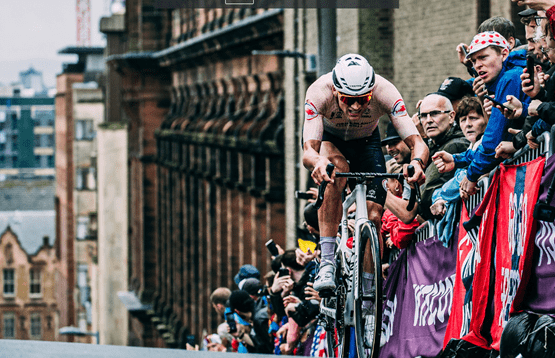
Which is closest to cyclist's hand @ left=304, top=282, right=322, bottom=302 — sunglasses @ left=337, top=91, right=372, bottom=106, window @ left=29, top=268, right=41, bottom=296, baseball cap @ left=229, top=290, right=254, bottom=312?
sunglasses @ left=337, top=91, right=372, bottom=106

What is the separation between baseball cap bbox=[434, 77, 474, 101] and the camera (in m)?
10.8

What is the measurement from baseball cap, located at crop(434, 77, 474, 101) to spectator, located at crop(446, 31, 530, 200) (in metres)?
1.48

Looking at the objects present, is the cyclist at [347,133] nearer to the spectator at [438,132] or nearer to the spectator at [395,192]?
the spectator at [395,192]

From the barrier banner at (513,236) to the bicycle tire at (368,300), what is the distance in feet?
2.99

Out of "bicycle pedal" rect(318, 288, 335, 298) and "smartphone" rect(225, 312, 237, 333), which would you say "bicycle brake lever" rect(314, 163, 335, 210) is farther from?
"smartphone" rect(225, 312, 237, 333)

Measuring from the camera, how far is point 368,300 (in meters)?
8.40

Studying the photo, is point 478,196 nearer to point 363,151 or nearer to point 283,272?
point 363,151

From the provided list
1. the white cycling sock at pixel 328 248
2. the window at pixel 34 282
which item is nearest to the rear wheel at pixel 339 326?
the white cycling sock at pixel 328 248

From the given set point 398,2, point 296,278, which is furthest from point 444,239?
point 398,2

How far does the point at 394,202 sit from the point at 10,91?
164154 millimetres

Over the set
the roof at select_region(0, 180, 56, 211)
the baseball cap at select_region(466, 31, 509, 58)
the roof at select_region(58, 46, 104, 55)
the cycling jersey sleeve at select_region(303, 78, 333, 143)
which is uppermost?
the roof at select_region(58, 46, 104, 55)

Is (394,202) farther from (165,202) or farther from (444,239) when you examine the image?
(165,202)

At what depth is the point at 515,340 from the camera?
7785 mm

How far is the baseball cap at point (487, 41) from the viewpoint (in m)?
9.02
